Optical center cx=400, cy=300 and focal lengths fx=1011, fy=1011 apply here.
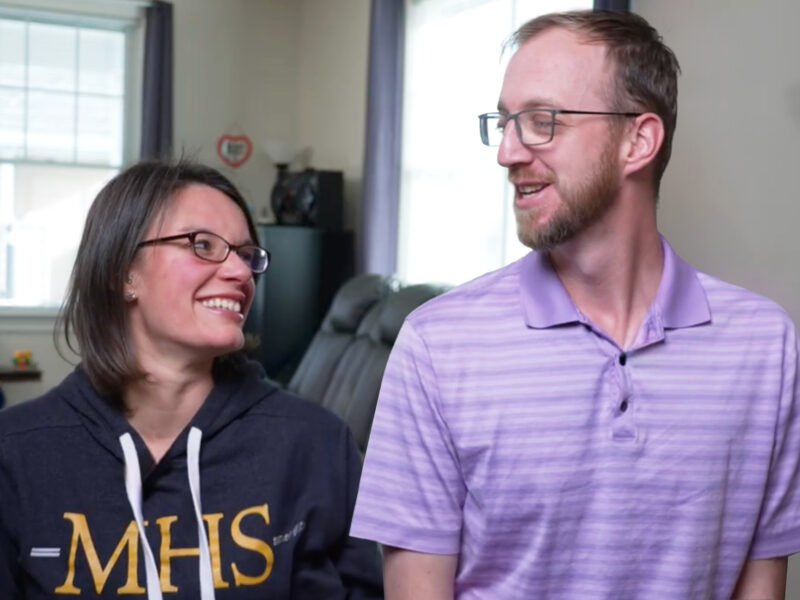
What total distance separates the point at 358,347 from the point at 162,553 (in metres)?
3.01

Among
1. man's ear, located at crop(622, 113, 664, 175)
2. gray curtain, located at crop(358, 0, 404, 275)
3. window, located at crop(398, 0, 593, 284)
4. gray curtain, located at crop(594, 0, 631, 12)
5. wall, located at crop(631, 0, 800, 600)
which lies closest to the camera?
man's ear, located at crop(622, 113, 664, 175)

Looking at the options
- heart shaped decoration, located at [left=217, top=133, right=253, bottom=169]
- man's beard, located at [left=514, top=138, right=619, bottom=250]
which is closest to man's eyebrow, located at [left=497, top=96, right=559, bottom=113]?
man's beard, located at [left=514, top=138, right=619, bottom=250]

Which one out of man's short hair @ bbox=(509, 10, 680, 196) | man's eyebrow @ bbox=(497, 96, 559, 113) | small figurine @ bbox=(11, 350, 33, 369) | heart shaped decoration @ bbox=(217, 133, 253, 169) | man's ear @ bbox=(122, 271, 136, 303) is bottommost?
small figurine @ bbox=(11, 350, 33, 369)

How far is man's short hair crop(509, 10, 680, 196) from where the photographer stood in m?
1.47

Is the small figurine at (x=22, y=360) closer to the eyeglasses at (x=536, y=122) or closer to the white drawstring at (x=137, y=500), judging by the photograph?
the white drawstring at (x=137, y=500)

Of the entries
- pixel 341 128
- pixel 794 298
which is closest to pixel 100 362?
pixel 794 298

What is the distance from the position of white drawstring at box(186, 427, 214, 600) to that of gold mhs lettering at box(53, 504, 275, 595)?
1 cm

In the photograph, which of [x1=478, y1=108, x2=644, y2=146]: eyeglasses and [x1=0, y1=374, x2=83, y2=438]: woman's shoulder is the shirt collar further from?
[x1=0, y1=374, x2=83, y2=438]: woman's shoulder

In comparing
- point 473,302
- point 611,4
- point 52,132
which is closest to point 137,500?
point 473,302

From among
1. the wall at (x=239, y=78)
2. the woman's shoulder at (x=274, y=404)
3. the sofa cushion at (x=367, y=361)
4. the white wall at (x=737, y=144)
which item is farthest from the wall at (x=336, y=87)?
the woman's shoulder at (x=274, y=404)

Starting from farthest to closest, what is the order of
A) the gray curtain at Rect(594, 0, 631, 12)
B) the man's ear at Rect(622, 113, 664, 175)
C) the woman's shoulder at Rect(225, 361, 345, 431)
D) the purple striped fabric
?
the gray curtain at Rect(594, 0, 631, 12) < the woman's shoulder at Rect(225, 361, 345, 431) < the man's ear at Rect(622, 113, 664, 175) < the purple striped fabric

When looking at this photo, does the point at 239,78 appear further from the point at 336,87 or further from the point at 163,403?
the point at 163,403

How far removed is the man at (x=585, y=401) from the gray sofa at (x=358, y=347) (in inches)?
99.7

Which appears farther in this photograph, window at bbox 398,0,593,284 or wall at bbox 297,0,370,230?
wall at bbox 297,0,370,230
